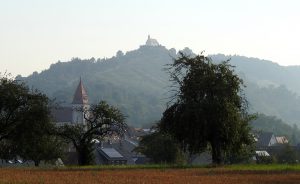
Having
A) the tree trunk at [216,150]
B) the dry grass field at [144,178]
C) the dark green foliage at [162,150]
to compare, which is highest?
the dark green foliage at [162,150]

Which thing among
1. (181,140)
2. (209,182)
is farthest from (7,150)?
(209,182)

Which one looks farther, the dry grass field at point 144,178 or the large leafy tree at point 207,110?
the large leafy tree at point 207,110

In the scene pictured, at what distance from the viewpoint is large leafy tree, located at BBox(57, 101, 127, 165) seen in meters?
58.8

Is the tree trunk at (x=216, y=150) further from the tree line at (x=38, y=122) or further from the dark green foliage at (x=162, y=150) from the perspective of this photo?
the dark green foliage at (x=162, y=150)

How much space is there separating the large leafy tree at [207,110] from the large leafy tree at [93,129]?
11.2 m

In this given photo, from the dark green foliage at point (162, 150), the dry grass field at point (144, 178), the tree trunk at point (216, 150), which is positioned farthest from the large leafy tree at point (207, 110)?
the dark green foliage at point (162, 150)

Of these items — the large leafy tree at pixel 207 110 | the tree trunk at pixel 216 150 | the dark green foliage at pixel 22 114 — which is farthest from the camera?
the dark green foliage at pixel 22 114

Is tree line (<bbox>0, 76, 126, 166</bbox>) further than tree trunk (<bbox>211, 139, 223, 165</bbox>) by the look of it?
Yes

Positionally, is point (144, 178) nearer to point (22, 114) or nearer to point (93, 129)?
point (22, 114)

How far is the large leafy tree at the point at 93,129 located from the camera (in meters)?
58.8

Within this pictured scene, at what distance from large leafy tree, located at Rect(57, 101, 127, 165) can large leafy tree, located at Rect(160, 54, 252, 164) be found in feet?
36.8

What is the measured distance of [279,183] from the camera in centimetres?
2670

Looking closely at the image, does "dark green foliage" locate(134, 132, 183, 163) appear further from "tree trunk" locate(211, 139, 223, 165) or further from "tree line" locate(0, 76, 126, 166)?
Result: "tree trunk" locate(211, 139, 223, 165)

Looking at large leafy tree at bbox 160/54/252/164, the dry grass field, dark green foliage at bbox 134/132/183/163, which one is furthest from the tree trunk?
dark green foliage at bbox 134/132/183/163
